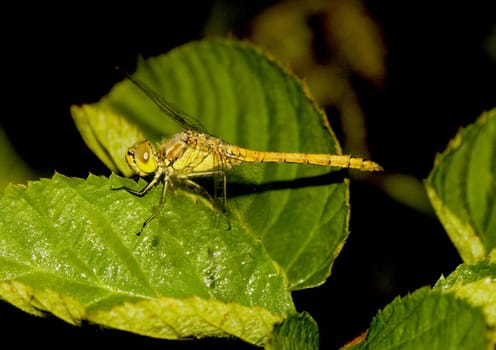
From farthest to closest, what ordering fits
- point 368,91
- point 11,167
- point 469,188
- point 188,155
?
point 368,91 < point 11,167 < point 188,155 < point 469,188

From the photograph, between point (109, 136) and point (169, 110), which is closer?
point (109, 136)

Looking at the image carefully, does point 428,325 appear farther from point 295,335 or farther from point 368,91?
point 368,91

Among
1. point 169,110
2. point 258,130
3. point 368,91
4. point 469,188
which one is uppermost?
point 368,91

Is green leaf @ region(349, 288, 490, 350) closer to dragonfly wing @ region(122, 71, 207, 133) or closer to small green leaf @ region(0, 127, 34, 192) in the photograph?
dragonfly wing @ region(122, 71, 207, 133)

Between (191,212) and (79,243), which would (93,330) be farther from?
(191,212)

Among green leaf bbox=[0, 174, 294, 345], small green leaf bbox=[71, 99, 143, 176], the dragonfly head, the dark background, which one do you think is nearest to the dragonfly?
the dragonfly head

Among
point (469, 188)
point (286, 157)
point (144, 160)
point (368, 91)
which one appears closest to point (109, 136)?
point (144, 160)
